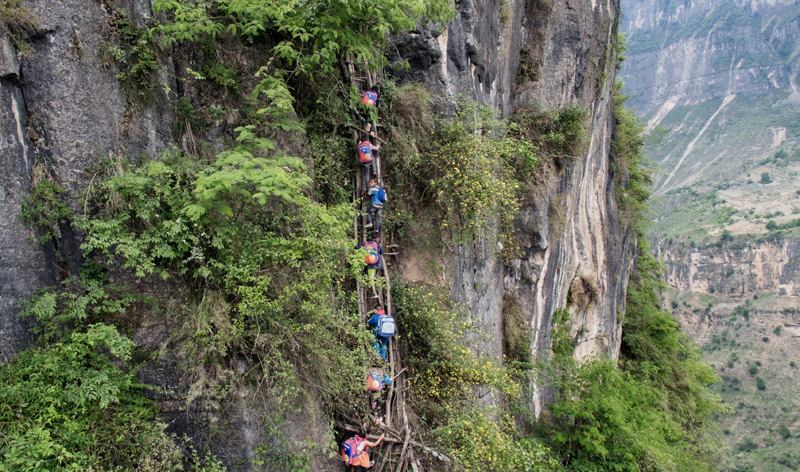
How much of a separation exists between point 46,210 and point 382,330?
11.4 ft

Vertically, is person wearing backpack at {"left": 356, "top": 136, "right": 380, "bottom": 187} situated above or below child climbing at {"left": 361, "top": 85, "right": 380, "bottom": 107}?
below

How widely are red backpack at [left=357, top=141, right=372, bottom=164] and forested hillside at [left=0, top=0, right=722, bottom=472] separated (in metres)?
0.02

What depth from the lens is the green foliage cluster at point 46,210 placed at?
4164mm

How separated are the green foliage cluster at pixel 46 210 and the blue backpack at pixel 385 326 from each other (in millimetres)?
3267

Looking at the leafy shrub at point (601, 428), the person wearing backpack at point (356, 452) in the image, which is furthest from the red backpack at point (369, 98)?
the leafy shrub at point (601, 428)

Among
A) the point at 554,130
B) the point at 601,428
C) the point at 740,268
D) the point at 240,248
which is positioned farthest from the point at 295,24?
the point at 740,268

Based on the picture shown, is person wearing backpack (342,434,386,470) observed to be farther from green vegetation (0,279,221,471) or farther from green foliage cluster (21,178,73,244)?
green foliage cluster (21,178,73,244)

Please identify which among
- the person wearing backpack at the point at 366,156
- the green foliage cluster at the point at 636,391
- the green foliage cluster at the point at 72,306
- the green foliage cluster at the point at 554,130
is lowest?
the green foliage cluster at the point at 636,391

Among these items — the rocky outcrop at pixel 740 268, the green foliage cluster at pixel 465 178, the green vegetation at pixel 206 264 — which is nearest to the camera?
the green vegetation at pixel 206 264

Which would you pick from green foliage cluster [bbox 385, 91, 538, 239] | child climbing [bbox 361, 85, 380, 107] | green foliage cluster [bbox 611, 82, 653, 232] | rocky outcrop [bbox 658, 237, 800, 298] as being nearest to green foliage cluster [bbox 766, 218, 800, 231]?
rocky outcrop [bbox 658, 237, 800, 298]

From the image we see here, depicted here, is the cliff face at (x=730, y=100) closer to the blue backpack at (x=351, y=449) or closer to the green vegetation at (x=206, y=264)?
the blue backpack at (x=351, y=449)

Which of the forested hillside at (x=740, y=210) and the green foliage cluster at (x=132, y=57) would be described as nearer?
the green foliage cluster at (x=132, y=57)

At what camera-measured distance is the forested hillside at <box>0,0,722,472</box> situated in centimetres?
411

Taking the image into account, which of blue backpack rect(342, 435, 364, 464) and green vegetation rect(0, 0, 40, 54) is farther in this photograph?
blue backpack rect(342, 435, 364, 464)
